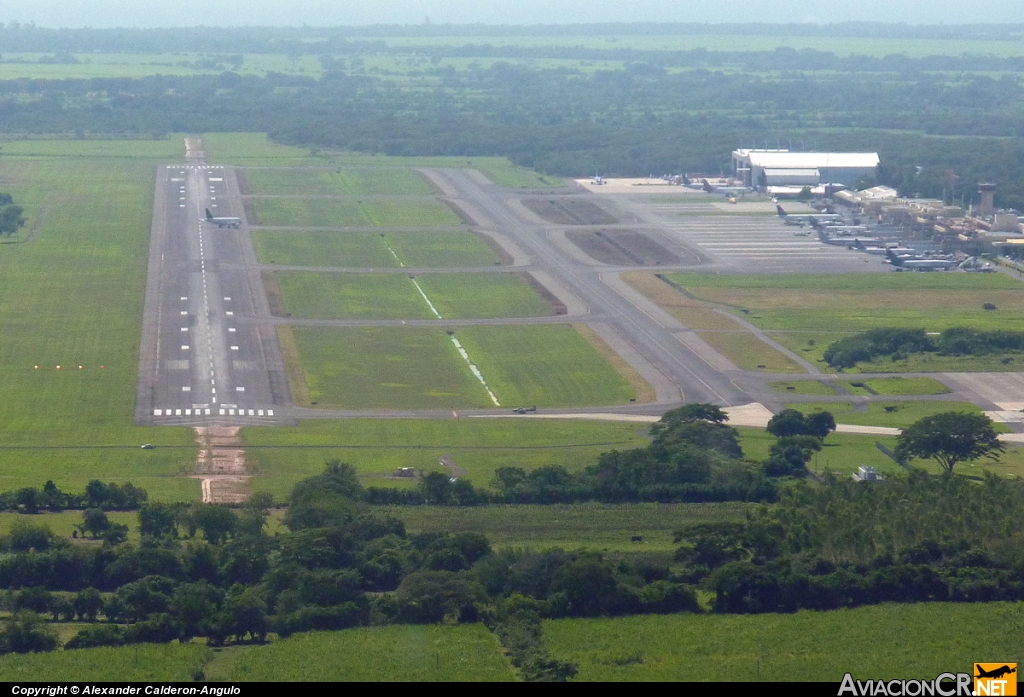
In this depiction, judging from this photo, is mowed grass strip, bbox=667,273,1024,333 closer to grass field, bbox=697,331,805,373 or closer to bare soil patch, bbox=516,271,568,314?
grass field, bbox=697,331,805,373

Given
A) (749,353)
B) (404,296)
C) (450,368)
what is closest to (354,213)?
(404,296)

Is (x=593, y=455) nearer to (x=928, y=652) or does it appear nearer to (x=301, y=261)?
(x=928, y=652)

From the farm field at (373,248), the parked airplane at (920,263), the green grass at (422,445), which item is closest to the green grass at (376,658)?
the green grass at (422,445)

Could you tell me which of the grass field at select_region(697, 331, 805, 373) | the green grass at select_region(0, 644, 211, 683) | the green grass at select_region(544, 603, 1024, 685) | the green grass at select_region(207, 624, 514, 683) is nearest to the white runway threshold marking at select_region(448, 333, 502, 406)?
the grass field at select_region(697, 331, 805, 373)

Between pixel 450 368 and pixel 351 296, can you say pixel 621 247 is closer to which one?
pixel 351 296

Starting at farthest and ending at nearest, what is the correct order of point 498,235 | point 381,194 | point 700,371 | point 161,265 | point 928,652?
point 381,194 → point 498,235 → point 161,265 → point 700,371 → point 928,652

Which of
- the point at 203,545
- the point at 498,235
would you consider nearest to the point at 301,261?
the point at 498,235

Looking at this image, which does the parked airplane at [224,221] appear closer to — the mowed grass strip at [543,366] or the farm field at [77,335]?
the farm field at [77,335]
